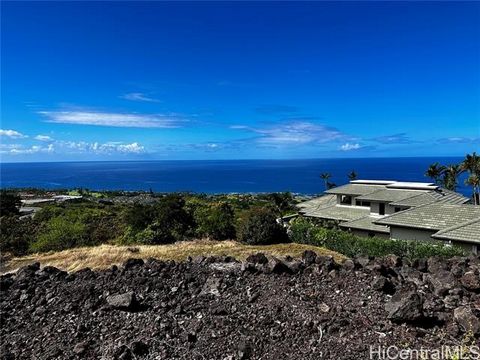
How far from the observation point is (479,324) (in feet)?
18.9

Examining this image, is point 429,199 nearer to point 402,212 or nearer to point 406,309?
point 402,212

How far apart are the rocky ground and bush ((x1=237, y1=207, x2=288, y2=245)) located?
11.8 meters

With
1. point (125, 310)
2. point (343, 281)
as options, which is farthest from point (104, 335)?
point (343, 281)

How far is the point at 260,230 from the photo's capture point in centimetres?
2206

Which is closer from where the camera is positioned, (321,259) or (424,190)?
(321,259)

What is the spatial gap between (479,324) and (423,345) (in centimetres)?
101

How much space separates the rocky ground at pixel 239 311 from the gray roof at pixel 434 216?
13.1 metres

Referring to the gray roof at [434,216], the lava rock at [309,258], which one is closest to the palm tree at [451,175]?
Result: the gray roof at [434,216]

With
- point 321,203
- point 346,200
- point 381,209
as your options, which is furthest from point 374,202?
point 321,203

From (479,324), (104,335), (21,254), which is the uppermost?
(479,324)

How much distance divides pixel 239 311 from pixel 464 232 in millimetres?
16559

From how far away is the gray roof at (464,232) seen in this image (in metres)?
18.4

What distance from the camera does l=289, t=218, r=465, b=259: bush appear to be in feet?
58.7

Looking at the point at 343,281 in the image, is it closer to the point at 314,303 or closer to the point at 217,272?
the point at 314,303
